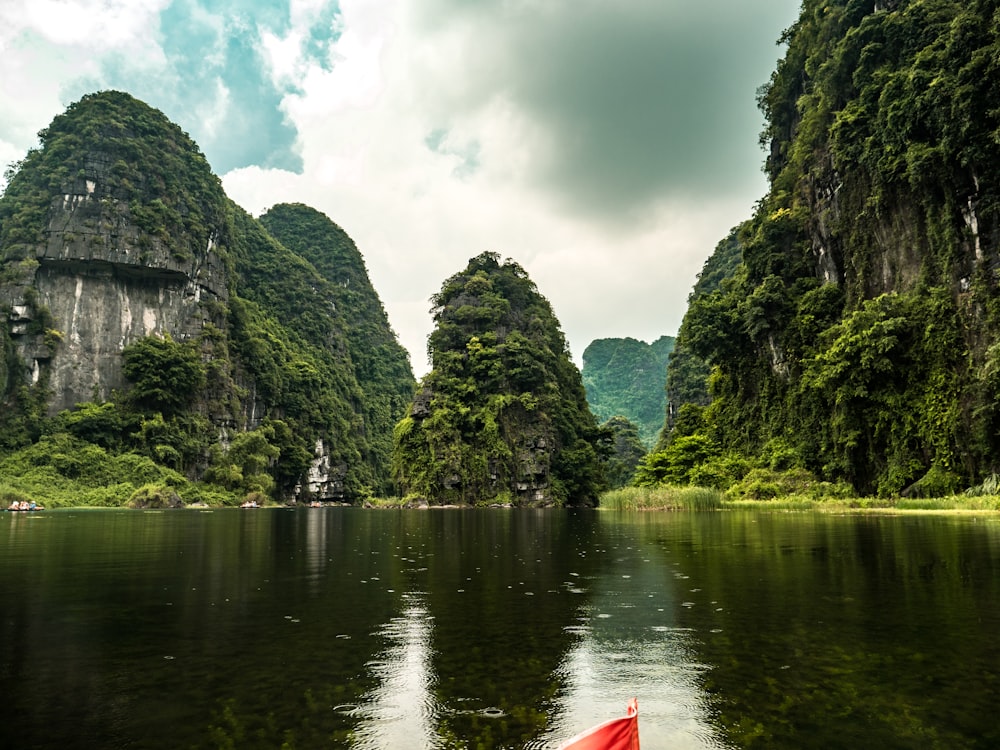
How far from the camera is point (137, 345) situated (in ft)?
230

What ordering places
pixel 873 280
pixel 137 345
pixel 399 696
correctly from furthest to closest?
pixel 137 345, pixel 873 280, pixel 399 696

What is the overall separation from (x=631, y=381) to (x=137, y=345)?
127784 millimetres

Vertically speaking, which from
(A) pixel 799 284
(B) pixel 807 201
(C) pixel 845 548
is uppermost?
(B) pixel 807 201

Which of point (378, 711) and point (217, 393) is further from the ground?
point (217, 393)

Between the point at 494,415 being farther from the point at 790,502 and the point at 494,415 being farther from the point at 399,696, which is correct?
the point at 399,696

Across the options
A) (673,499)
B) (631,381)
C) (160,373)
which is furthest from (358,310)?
(673,499)

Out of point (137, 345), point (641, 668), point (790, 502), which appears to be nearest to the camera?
point (641, 668)

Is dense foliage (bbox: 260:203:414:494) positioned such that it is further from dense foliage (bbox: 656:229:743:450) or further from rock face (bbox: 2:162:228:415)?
dense foliage (bbox: 656:229:743:450)

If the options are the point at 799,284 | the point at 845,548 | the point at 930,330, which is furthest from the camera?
the point at 799,284

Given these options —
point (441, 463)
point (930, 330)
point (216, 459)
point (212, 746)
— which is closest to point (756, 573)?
point (212, 746)

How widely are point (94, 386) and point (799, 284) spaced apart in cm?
6796

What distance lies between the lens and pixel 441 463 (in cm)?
6794

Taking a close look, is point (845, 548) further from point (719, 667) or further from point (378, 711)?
point (378, 711)

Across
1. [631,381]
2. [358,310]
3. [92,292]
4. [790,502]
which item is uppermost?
[358,310]
